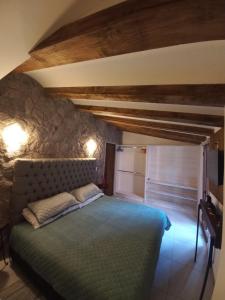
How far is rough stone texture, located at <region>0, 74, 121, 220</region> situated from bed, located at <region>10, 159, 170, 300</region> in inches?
6.4

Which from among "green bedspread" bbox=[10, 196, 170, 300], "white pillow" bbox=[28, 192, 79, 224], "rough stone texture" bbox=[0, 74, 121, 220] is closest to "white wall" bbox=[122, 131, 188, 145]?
"rough stone texture" bbox=[0, 74, 121, 220]

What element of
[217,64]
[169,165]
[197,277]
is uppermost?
[217,64]

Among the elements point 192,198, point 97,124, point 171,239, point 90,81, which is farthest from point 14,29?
point 192,198

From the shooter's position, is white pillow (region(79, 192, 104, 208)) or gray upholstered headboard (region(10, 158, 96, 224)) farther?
white pillow (region(79, 192, 104, 208))

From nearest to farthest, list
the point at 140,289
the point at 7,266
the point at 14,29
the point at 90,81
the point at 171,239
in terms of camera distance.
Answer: the point at 14,29 → the point at 140,289 → the point at 90,81 → the point at 7,266 → the point at 171,239

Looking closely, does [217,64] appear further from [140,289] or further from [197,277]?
[197,277]

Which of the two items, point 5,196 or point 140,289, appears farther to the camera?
point 5,196

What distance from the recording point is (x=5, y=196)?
2332 mm

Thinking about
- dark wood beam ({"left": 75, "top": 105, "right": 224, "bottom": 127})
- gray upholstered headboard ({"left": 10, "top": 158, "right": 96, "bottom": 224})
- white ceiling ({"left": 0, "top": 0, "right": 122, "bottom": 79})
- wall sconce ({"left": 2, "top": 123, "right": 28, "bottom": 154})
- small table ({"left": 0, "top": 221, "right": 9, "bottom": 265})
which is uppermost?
white ceiling ({"left": 0, "top": 0, "right": 122, "bottom": 79})

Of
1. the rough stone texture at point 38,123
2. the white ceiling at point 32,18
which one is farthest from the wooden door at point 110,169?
the white ceiling at point 32,18

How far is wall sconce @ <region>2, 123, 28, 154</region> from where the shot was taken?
2275 mm

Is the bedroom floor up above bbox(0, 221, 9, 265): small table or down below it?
below

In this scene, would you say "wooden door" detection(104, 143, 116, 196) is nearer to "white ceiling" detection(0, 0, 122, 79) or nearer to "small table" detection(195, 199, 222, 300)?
"small table" detection(195, 199, 222, 300)

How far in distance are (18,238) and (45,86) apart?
7.53 feet
